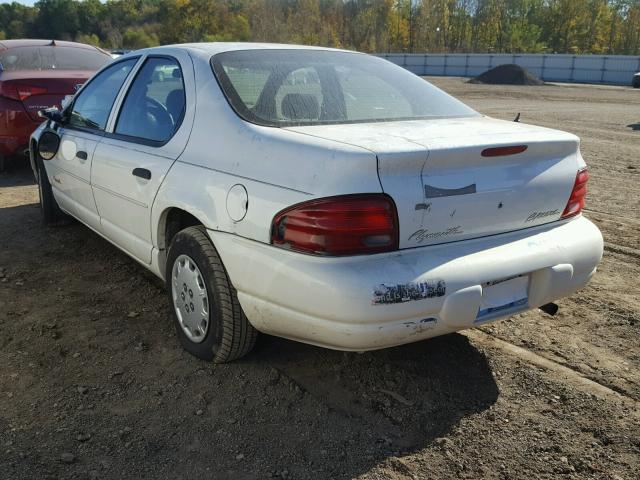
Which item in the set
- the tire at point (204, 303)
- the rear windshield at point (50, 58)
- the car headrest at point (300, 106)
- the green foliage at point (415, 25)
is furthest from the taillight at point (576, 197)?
the green foliage at point (415, 25)

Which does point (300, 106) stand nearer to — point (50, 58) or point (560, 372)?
point (560, 372)

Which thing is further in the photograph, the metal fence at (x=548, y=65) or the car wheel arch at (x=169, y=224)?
the metal fence at (x=548, y=65)

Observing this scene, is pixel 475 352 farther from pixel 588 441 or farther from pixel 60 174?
pixel 60 174

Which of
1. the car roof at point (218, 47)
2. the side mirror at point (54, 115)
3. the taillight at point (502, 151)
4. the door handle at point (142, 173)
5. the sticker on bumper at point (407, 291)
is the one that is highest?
the car roof at point (218, 47)

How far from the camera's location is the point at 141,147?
10.9ft

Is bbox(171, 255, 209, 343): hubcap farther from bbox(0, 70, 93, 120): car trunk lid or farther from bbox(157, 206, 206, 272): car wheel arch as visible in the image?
bbox(0, 70, 93, 120): car trunk lid

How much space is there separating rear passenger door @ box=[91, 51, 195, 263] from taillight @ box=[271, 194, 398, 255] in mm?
1010

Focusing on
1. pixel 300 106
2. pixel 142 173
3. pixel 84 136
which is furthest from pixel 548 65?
pixel 142 173

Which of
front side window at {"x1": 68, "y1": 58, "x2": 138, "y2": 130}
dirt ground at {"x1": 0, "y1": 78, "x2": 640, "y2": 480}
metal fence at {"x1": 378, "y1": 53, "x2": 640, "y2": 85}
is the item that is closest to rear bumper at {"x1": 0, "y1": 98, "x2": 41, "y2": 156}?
front side window at {"x1": 68, "y1": 58, "x2": 138, "y2": 130}

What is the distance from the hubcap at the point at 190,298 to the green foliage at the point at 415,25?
186ft

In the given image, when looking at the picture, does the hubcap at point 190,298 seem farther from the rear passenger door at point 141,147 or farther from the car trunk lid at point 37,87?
the car trunk lid at point 37,87

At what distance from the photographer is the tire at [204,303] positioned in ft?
9.14

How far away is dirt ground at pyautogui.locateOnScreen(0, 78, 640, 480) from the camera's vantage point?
235 cm

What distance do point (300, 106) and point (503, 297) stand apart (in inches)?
52.2
